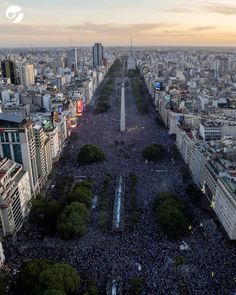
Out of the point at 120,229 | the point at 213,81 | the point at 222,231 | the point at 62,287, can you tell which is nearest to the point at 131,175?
the point at 120,229

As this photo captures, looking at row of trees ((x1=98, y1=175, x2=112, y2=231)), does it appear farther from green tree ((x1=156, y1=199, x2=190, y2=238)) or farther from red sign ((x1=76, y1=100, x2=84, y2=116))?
red sign ((x1=76, y1=100, x2=84, y2=116))

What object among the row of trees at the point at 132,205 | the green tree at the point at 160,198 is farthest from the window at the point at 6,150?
the green tree at the point at 160,198

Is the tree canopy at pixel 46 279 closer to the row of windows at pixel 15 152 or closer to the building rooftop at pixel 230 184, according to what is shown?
the row of windows at pixel 15 152

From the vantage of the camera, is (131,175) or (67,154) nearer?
(131,175)

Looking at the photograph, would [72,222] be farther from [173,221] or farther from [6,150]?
[6,150]

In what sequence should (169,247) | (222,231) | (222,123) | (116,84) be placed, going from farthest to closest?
(116,84)
(222,123)
(222,231)
(169,247)

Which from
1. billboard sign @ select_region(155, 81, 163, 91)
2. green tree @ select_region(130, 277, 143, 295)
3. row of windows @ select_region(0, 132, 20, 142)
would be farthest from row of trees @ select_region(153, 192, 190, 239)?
billboard sign @ select_region(155, 81, 163, 91)

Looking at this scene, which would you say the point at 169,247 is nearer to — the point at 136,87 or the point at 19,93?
the point at 19,93
